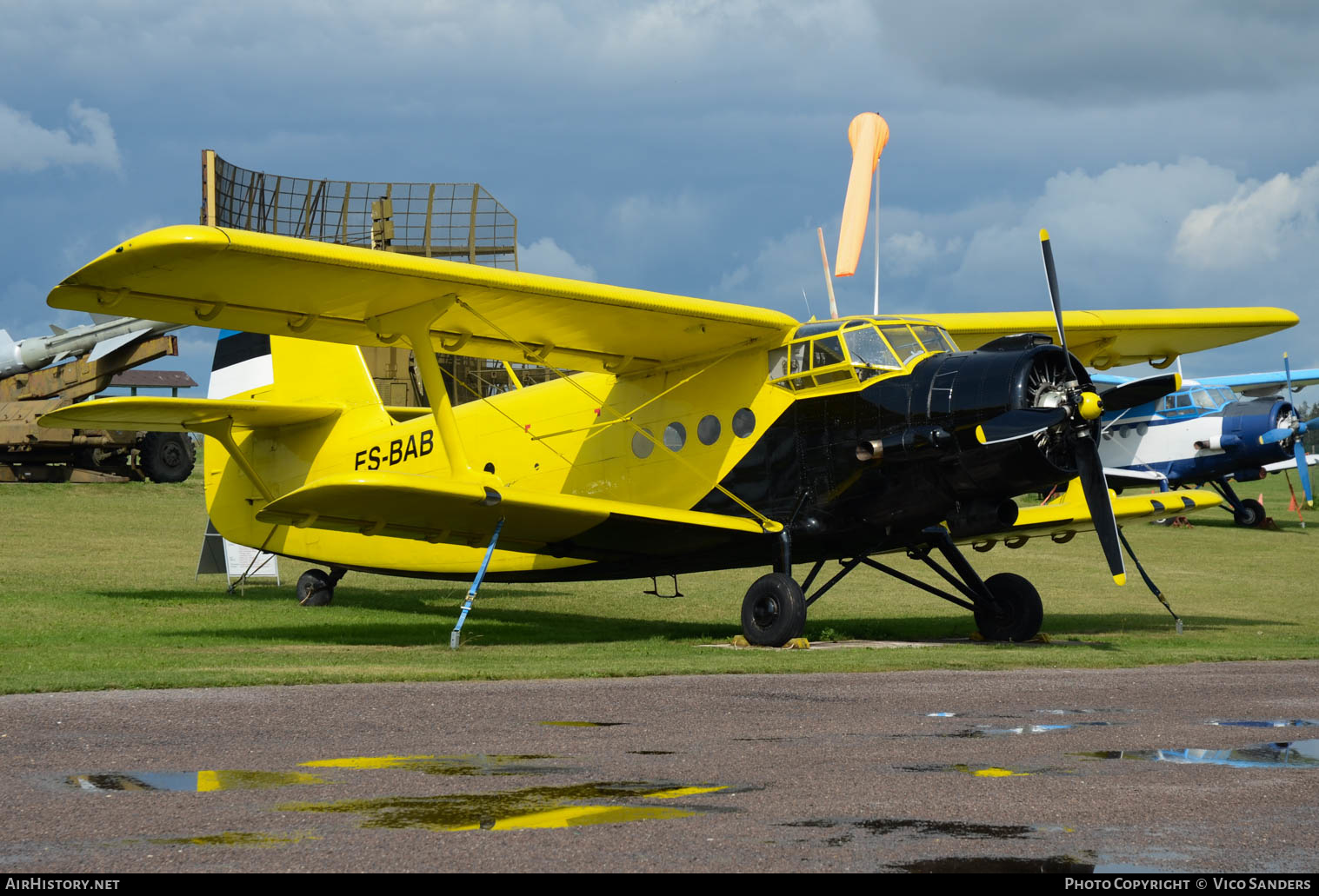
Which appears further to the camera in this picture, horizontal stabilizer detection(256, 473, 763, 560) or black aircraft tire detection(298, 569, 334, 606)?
black aircraft tire detection(298, 569, 334, 606)

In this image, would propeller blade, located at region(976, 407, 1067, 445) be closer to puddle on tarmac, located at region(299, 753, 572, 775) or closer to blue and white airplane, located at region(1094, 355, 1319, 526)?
puddle on tarmac, located at region(299, 753, 572, 775)

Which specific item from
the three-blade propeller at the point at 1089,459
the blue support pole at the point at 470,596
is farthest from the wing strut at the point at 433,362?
the three-blade propeller at the point at 1089,459

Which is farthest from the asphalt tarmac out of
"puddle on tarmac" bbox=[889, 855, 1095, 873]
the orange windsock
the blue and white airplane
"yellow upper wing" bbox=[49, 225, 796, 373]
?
the blue and white airplane

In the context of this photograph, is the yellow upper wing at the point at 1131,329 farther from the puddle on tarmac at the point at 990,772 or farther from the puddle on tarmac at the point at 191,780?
the puddle on tarmac at the point at 191,780

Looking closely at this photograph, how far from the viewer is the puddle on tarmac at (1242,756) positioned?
21.1 ft

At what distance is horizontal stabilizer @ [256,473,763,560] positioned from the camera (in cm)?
1272

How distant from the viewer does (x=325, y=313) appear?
539 inches

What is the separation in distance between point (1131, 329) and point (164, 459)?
108 feet

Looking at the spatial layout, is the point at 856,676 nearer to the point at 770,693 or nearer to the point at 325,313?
the point at 770,693

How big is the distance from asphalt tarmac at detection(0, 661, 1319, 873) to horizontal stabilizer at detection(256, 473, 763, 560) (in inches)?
137

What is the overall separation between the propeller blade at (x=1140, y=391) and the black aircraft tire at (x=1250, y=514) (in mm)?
26067

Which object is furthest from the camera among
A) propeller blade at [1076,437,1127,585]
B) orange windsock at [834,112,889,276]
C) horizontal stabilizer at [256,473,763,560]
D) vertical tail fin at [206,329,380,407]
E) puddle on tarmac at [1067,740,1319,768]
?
orange windsock at [834,112,889,276]

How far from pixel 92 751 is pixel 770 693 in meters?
4.61

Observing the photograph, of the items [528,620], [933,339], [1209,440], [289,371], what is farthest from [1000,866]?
[1209,440]
